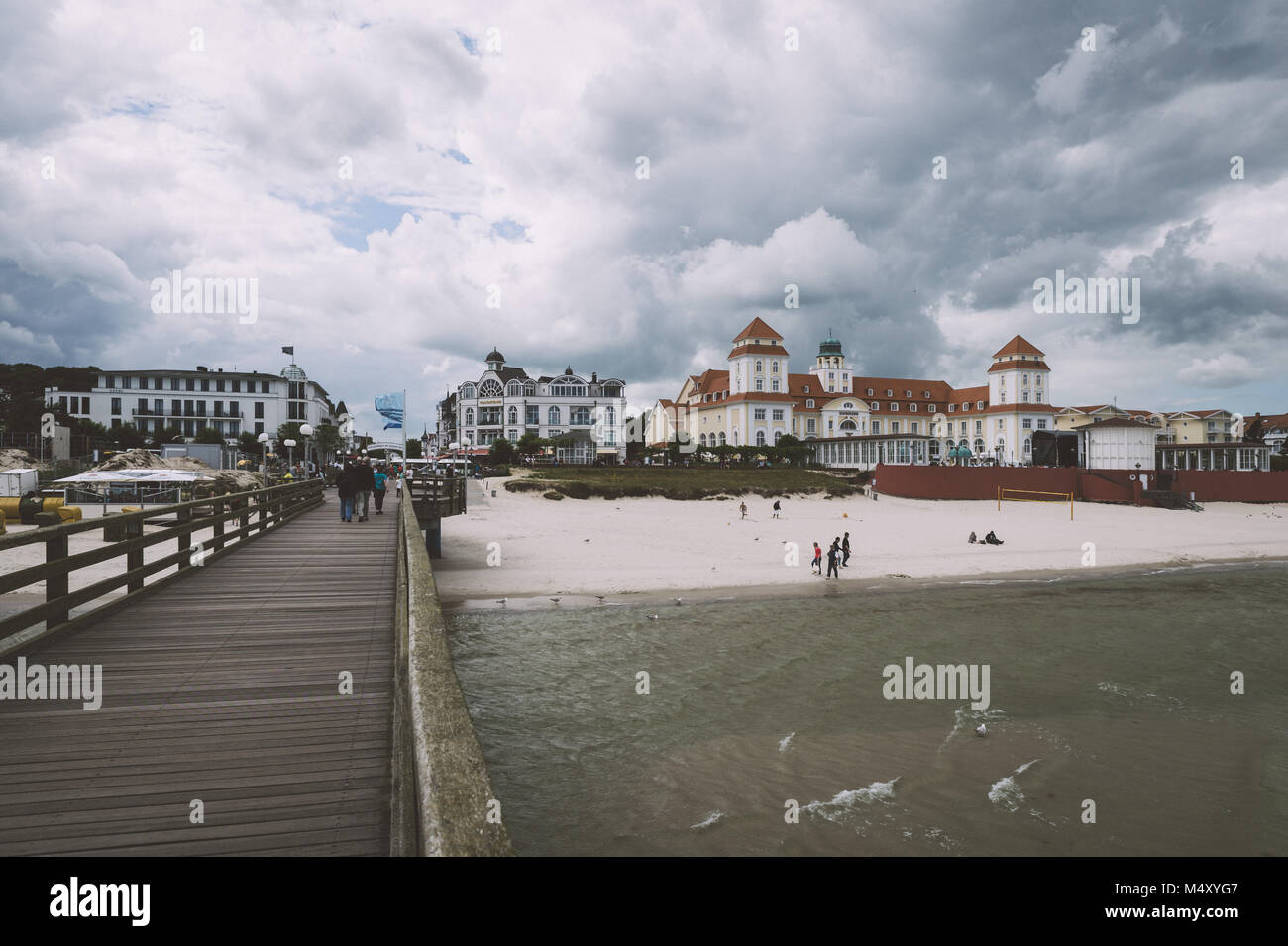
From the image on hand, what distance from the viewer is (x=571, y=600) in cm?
2084

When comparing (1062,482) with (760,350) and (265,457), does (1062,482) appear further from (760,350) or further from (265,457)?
(265,457)

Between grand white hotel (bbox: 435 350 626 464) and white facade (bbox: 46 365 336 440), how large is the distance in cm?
2664

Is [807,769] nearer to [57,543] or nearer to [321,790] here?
[321,790]

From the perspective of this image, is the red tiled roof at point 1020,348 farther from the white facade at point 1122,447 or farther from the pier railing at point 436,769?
the pier railing at point 436,769

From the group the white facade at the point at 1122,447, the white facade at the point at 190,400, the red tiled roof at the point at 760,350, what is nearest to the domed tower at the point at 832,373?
the red tiled roof at the point at 760,350

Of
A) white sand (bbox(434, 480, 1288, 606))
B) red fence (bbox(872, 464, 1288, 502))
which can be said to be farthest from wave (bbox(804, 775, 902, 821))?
red fence (bbox(872, 464, 1288, 502))

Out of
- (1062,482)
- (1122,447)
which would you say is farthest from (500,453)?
(1122,447)

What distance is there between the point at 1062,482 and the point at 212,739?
67247 millimetres

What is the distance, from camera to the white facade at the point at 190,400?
92.6 meters

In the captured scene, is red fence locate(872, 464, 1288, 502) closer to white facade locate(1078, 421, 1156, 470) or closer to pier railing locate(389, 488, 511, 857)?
white facade locate(1078, 421, 1156, 470)

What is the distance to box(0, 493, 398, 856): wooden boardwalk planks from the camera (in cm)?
383

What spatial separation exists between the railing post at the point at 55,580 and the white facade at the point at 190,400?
A: 98.8 meters
